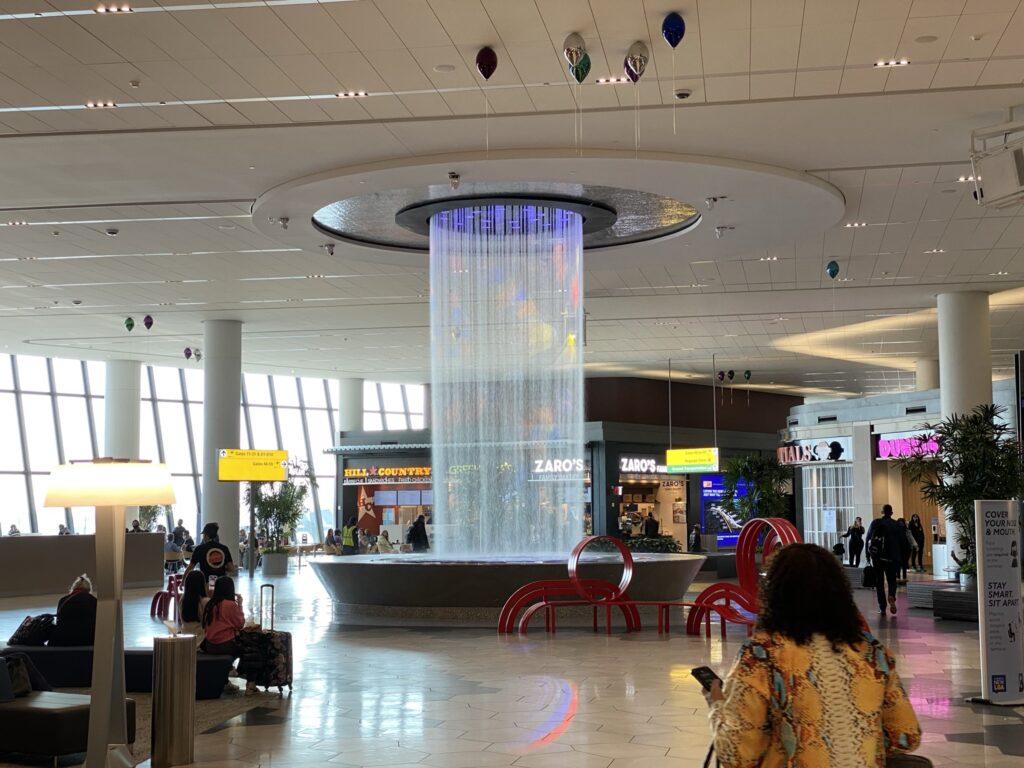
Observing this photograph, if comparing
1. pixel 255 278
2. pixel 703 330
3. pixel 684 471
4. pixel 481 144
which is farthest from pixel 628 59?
pixel 684 471

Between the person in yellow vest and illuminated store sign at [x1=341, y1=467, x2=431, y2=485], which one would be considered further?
illuminated store sign at [x1=341, y1=467, x2=431, y2=485]

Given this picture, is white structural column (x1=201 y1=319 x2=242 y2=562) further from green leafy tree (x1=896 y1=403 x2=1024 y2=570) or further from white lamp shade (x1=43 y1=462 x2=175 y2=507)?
white lamp shade (x1=43 y1=462 x2=175 y2=507)

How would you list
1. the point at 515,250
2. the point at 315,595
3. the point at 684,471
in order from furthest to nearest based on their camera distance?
the point at 684,471, the point at 315,595, the point at 515,250

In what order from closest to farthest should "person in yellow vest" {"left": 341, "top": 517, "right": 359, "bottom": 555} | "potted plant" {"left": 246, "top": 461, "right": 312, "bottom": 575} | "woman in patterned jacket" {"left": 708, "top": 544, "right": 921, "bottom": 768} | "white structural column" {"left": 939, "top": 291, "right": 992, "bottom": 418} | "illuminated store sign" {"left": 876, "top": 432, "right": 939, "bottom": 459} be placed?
"woman in patterned jacket" {"left": 708, "top": 544, "right": 921, "bottom": 768} → "white structural column" {"left": 939, "top": 291, "right": 992, "bottom": 418} → "illuminated store sign" {"left": 876, "top": 432, "right": 939, "bottom": 459} → "potted plant" {"left": 246, "top": 461, "right": 312, "bottom": 575} → "person in yellow vest" {"left": 341, "top": 517, "right": 359, "bottom": 555}

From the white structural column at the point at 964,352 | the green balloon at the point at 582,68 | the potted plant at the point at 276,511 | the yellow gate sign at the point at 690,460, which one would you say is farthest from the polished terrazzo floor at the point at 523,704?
the yellow gate sign at the point at 690,460

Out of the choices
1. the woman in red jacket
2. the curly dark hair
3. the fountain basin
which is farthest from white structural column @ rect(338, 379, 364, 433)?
the curly dark hair

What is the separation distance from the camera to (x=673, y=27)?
341 inches

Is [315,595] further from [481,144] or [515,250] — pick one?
[481,144]

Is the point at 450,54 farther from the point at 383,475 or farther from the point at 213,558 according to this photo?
the point at 383,475

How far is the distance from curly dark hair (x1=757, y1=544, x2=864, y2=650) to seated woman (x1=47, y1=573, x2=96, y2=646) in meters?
7.56

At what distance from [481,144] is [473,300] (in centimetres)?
528

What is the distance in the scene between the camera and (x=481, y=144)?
40.2 ft

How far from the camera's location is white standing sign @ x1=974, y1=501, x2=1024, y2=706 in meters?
8.46

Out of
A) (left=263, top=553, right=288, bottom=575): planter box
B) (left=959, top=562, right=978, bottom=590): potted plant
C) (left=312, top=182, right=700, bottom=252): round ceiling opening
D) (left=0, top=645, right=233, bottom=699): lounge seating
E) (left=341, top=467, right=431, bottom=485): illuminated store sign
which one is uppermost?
(left=312, top=182, right=700, bottom=252): round ceiling opening
